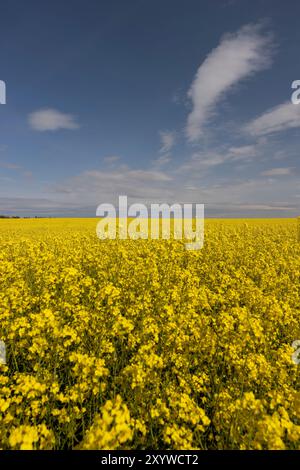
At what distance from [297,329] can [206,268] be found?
174 inches

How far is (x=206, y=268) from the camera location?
33.0 ft

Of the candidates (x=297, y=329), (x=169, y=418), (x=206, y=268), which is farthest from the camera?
(x=206, y=268)

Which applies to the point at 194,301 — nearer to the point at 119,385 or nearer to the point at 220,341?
Answer: the point at 220,341

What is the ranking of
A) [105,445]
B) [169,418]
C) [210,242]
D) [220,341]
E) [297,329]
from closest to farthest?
1. [105,445]
2. [169,418]
3. [220,341]
4. [297,329]
5. [210,242]

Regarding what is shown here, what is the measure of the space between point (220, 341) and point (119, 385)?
229 cm
